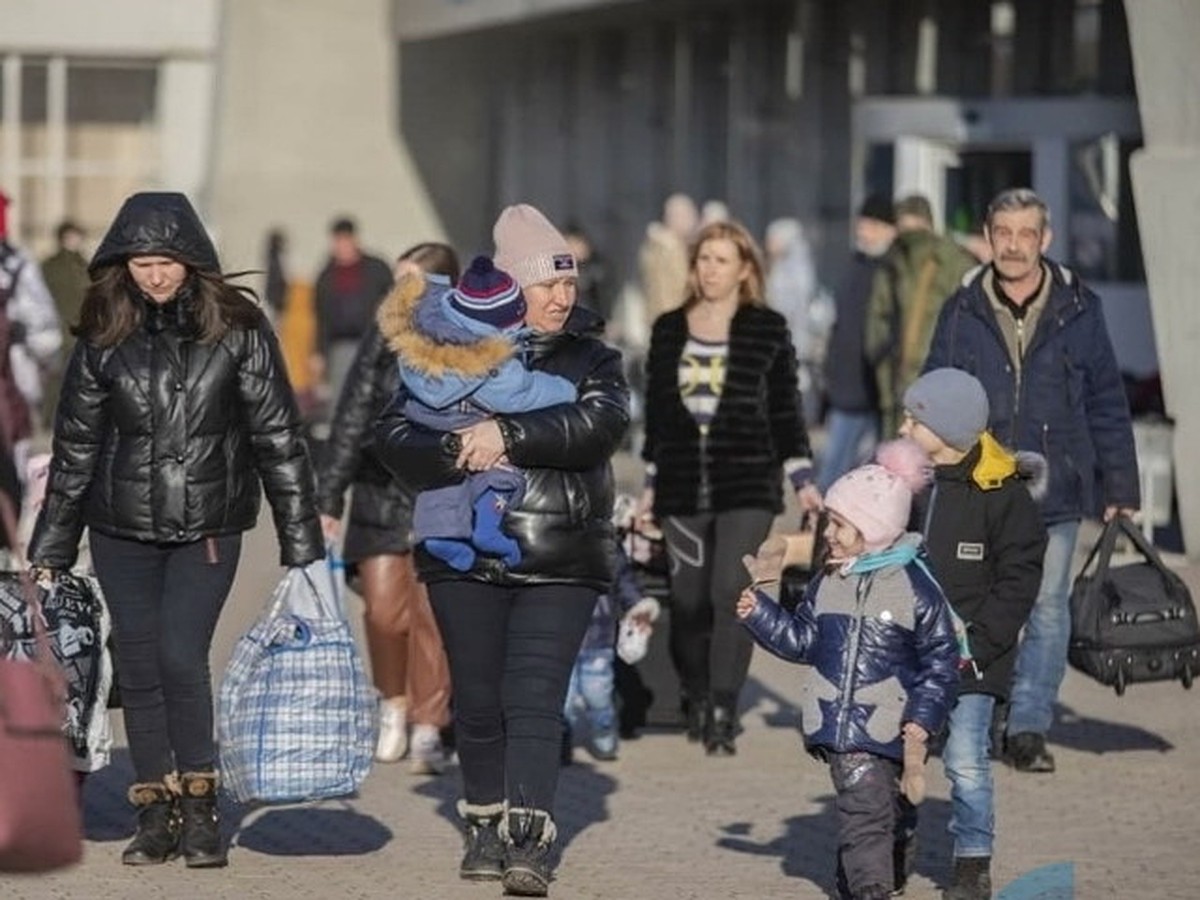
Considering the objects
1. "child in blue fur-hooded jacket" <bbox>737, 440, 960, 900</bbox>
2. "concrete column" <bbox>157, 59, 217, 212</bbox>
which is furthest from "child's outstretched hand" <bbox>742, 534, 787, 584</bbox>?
"concrete column" <bbox>157, 59, 217, 212</bbox>

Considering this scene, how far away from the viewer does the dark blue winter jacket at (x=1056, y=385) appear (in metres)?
11.0

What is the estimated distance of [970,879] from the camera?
8.75 m

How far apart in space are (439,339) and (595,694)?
9.60 feet

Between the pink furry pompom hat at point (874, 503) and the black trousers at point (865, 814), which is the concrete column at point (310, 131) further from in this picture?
the black trousers at point (865, 814)

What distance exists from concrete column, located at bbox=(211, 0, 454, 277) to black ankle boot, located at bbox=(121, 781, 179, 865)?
28346mm

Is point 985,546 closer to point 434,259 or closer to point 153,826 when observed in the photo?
point 153,826

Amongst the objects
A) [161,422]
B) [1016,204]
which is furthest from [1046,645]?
[161,422]

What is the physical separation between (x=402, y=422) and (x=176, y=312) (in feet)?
2.44

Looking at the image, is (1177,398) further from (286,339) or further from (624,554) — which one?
(286,339)

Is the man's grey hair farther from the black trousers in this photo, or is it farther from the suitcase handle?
the black trousers

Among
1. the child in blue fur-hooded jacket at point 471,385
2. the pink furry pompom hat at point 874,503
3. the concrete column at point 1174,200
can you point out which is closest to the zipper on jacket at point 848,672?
the pink furry pompom hat at point 874,503

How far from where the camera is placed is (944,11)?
2650cm

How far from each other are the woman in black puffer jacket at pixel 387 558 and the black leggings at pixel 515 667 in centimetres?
189

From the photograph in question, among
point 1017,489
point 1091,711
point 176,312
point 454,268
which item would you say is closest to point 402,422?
point 176,312
